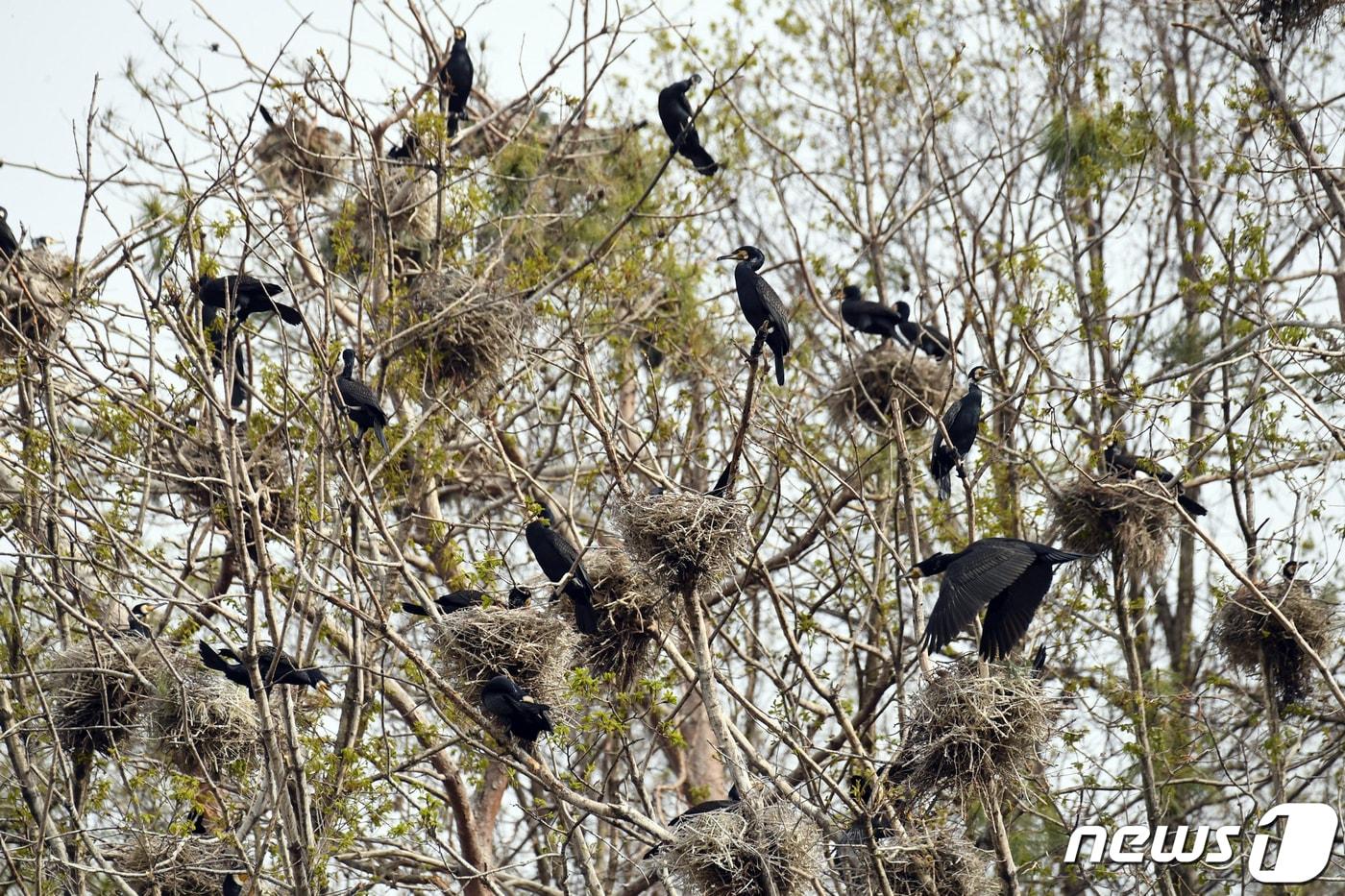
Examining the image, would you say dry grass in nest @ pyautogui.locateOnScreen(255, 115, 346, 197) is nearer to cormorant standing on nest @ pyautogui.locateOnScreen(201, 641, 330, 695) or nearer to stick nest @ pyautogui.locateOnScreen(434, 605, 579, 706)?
cormorant standing on nest @ pyautogui.locateOnScreen(201, 641, 330, 695)

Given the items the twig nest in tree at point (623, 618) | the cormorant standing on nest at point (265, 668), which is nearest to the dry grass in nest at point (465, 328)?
the twig nest in tree at point (623, 618)

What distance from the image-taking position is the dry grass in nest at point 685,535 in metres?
6.00

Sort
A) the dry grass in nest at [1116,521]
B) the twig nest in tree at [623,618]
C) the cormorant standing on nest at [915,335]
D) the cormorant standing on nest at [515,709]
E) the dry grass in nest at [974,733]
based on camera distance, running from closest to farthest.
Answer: the cormorant standing on nest at [515,709]
the dry grass in nest at [974,733]
the twig nest in tree at [623,618]
the dry grass in nest at [1116,521]
the cormorant standing on nest at [915,335]

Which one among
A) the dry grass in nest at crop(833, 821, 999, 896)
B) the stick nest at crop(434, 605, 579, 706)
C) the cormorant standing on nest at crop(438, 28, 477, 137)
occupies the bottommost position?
the dry grass in nest at crop(833, 821, 999, 896)

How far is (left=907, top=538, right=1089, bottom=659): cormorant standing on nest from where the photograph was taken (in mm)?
6270

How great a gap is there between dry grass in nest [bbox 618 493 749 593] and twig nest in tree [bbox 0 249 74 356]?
2769 mm

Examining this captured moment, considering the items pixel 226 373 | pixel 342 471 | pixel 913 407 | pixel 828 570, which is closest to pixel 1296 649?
pixel 913 407

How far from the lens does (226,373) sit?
239 inches

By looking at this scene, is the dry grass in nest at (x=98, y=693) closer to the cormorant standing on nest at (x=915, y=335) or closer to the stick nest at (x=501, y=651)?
the stick nest at (x=501, y=651)

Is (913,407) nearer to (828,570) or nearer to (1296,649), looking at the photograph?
(828,570)

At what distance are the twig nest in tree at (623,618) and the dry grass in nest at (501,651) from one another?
36 centimetres

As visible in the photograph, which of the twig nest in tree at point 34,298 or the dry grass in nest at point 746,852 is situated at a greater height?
the twig nest in tree at point 34,298

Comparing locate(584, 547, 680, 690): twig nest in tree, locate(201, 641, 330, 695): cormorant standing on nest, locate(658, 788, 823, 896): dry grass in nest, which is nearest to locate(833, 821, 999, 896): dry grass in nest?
locate(658, 788, 823, 896): dry grass in nest

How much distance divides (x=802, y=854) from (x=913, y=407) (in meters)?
3.59
